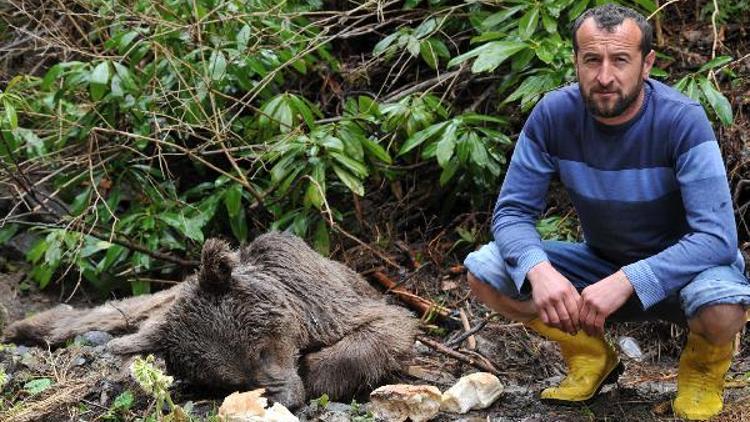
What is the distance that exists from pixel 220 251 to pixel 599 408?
2.05 m

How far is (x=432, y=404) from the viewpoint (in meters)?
4.39

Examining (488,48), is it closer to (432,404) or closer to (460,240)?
(460,240)

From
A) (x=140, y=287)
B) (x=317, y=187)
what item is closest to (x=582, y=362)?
(x=317, y=187)

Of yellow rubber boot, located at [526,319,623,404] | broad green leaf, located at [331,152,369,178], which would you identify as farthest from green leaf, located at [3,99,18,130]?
yellow rubber boot, located at [526,319,623,404]

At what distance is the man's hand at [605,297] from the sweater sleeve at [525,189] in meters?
0.42

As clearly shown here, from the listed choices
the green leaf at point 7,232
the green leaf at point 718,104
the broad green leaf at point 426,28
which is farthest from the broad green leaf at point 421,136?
the green leaf at point 7,232

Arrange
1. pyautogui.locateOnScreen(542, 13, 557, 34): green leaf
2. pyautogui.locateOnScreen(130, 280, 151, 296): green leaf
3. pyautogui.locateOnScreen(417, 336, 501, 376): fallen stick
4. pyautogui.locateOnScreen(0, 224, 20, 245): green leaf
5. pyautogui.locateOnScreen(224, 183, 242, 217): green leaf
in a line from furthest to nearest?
1. pyautogui.locateOnScreen(0, 224, 20, 245): green leaf
2. pyautogui.locateOnScreen(130, 280, 151, 296): green leaf
3. pyautogui.locateOnScreen(224, 183, 242, 217): green leaf
4. pyautogui.locateOnScreen(542, 13, 557, 34): green leaf
5. pyautogui.locateOnScreen(417, 336, 501, 376): fallen stick

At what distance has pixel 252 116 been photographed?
7.23 metres

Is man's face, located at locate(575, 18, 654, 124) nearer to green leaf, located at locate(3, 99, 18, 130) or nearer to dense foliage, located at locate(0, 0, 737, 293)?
dense foliage, located at locate(0, 0, 737, 293)

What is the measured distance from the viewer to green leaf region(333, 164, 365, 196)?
630 cm

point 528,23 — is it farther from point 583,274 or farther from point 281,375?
point 281,375

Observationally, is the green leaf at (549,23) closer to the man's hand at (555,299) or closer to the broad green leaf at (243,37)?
the broad green leaf at (243,37)

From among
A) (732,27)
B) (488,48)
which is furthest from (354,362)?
(732,27)

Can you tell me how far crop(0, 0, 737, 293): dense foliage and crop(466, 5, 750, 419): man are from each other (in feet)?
6.00
